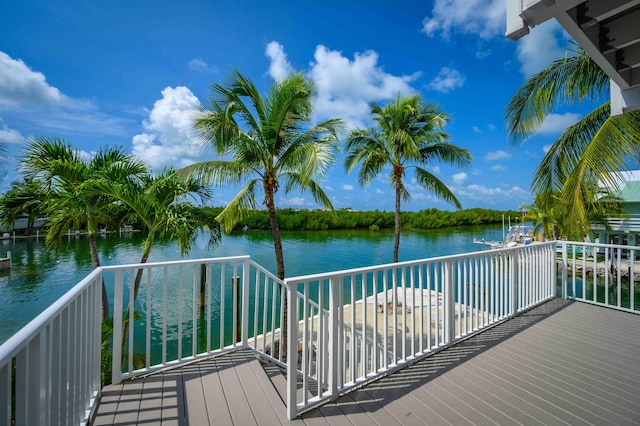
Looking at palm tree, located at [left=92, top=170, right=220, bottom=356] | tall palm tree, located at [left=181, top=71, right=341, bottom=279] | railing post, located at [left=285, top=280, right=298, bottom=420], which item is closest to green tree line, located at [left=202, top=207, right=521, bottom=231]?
tall palm tree, located at [left=181, top=71, right=341, bottom=279]

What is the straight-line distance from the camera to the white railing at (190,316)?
2478 millimetres

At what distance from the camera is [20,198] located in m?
5.54

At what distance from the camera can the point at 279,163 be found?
7.16m

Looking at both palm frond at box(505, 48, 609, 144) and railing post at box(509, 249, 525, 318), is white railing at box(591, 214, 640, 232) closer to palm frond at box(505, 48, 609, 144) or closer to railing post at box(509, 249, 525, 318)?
palm frond at box(505, 48, 609, 144)

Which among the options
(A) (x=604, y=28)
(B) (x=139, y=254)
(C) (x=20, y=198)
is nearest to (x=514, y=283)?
(A) (x=604, y=28)

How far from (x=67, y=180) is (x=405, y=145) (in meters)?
8.96

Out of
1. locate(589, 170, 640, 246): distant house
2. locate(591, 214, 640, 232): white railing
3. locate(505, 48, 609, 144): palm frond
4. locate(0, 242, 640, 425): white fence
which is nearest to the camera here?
locate(0, 242, 640, 425): white fence

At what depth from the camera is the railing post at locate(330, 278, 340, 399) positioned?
7.06ft

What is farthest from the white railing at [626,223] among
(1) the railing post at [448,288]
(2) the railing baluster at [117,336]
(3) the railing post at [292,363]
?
(2) the railing baluster at [117,336]

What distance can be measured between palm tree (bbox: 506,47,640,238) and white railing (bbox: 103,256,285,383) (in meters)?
5.18

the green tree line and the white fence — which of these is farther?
the green tree line

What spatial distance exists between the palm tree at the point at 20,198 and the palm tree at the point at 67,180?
0.63 ft

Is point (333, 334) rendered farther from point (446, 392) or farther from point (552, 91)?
point (552, 91)

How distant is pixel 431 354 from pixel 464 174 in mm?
9062
